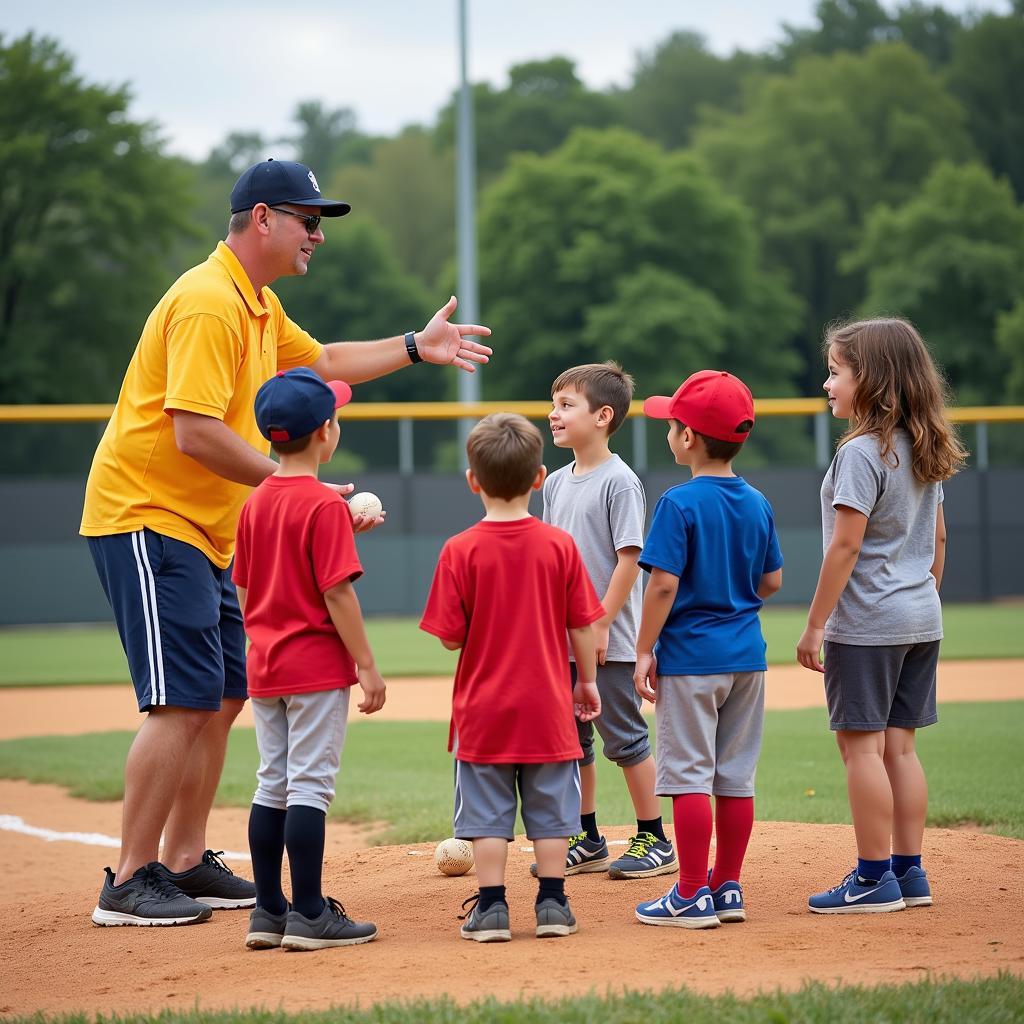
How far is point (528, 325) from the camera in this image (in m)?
45.6

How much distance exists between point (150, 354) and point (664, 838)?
8.13ft

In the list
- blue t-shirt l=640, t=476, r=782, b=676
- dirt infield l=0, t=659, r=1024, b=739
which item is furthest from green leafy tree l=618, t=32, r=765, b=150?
blue t-shirt l=640, t=476, r=782, b=676

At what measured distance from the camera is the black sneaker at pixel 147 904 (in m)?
4.55

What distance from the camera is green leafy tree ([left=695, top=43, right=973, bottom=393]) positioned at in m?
51.1

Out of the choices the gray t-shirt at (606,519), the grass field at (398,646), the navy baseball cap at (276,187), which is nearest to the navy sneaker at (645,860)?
the gray t-shirt at (606,519)

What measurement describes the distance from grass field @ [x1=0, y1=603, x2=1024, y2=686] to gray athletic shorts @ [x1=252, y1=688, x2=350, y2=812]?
31.2 ft

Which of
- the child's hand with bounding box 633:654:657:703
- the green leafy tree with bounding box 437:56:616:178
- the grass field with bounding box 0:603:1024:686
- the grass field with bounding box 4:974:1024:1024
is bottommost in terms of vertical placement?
the grass field with bounding box 0:603:1024:686

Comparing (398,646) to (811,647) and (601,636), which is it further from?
(811,647)

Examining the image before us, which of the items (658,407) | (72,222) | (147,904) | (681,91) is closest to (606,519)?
(658,407)

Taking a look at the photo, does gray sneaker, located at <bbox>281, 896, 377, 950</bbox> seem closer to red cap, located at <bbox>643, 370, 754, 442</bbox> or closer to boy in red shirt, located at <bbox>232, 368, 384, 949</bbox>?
boy in red shirt, located at <bbox>232, 368, 384, 949</bbox>

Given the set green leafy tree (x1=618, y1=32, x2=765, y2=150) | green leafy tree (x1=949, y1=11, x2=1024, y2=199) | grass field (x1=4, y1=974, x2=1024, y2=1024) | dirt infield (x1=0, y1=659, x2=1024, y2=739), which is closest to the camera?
grass field (x1=4, y1=974, x2=1024, y2=1024)

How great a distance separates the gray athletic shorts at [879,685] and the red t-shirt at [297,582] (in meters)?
1.50

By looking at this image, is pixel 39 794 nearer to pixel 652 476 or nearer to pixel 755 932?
pixel 755 932

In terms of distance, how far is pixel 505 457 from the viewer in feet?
13.2
